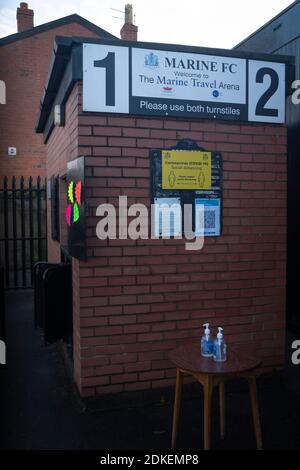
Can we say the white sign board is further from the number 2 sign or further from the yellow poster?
the yellow poster

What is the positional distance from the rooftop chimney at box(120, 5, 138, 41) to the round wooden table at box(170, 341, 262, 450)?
1605 centimetres

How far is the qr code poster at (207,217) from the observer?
416cm

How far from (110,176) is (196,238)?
977 millimetres

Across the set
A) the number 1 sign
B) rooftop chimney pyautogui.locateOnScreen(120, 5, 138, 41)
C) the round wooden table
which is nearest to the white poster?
the number 1 sign

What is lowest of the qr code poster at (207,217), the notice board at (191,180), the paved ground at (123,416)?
the paved ground at (123,416)

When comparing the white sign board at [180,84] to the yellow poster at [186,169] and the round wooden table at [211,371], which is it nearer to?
the yellow poster at [186,169]

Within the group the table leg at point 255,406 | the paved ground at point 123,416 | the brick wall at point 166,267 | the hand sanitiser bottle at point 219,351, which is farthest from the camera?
the brick wall at point 166,267

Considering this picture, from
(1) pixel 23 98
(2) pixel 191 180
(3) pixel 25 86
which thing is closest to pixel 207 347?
(2) pixel 191 180

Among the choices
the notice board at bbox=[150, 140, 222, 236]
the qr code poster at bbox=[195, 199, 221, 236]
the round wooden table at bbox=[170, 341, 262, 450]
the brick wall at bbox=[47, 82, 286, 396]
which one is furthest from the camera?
the qr code poster at bbox=[195, 199, 221, 236]

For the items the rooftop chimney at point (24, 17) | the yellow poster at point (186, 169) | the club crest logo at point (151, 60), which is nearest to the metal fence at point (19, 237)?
the yellow poster at point (186, 169)

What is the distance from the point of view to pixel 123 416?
12.3 ft

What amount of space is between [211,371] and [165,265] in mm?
1346

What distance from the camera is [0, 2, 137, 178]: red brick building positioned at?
14859 mm

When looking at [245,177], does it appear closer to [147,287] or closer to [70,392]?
A: [147,287]
